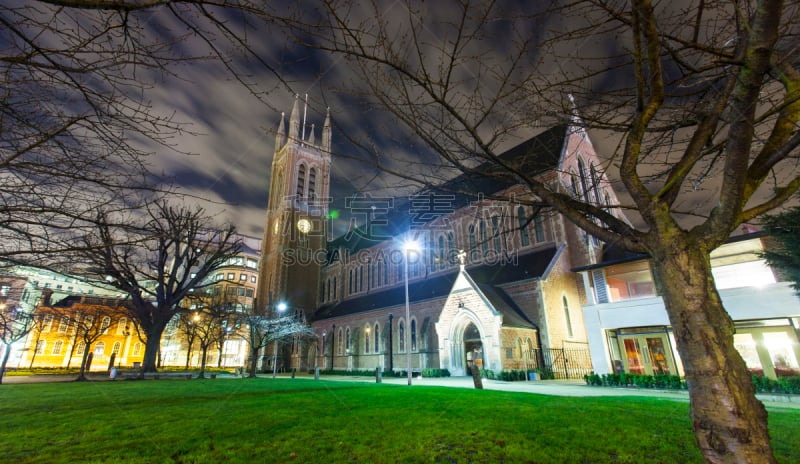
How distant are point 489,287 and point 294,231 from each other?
3164cm

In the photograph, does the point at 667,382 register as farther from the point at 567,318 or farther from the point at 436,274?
the point at 436,274

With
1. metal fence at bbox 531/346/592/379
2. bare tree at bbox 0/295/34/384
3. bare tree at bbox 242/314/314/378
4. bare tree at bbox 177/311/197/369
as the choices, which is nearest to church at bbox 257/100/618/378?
metal fence at bbox 531/346/592/379

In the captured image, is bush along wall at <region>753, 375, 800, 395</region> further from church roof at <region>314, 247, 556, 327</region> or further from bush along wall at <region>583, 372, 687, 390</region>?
church roof at <region>314, 247, 556, 327</region>

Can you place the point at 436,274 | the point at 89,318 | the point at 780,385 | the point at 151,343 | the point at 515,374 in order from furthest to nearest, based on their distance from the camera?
the point at 89,318
the point at 436,274
the point at 151,343
the point at 515,374
the point at 780,385

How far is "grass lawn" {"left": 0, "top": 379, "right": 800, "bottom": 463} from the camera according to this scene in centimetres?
444

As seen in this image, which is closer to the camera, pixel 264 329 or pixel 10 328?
pixel 10 328

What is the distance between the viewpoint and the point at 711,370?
2.86 meters

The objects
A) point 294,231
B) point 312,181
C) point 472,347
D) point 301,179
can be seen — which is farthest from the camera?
point 312,181

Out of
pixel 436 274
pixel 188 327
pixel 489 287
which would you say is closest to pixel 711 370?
pixel 489 287

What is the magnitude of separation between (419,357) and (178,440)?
79.0 feet

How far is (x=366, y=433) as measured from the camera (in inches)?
221

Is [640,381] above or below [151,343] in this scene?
below

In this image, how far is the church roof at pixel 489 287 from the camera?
2200 cm

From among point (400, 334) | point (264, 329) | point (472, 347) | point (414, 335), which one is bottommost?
point (472, 347)
